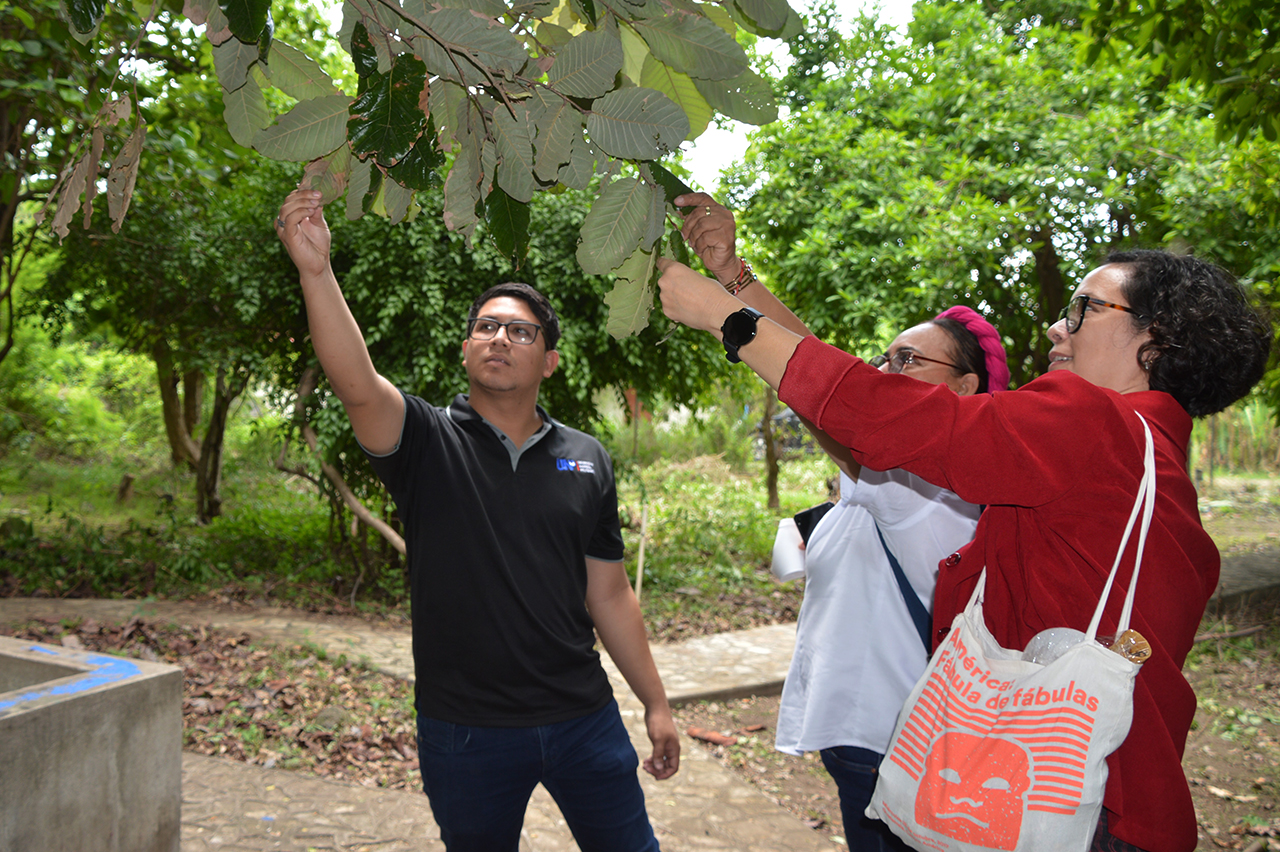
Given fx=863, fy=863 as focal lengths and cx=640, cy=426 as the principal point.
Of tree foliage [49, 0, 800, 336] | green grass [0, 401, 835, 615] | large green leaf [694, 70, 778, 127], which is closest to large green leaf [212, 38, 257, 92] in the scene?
tree foliage [49, 0, 800, 336]

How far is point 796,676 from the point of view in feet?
7.18

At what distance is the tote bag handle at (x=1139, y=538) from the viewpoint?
119cm

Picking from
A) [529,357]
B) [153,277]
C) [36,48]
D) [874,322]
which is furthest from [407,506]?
[153,277]

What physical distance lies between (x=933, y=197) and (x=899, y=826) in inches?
210

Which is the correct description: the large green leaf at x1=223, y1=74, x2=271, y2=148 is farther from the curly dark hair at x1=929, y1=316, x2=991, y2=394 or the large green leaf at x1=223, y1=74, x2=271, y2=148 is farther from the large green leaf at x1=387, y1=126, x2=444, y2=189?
the curly dark hair at x1=929, y1=316, x2=991, y2=394

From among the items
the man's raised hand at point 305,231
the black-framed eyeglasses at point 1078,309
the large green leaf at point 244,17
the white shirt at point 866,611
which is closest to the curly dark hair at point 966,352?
the white shirt at point 866,611

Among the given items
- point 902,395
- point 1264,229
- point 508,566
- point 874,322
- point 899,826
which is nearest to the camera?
point 902,395

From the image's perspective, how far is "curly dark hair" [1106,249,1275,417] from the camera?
137 centimetres

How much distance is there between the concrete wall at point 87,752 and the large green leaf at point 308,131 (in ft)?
6.79

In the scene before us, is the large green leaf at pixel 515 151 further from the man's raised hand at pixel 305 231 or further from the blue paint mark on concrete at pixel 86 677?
the blue paint mark on concrete at pixel 86 677

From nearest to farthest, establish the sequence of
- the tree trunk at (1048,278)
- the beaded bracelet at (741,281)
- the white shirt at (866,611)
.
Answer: the beaded bracelet at (741,281) < the white shirt at (866,611) < the tree trunk at (1048,278)

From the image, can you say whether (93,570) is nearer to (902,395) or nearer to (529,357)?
(529,357)

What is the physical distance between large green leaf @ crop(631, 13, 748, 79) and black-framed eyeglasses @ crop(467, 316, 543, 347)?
4.30 feet

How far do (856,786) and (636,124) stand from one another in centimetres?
165
